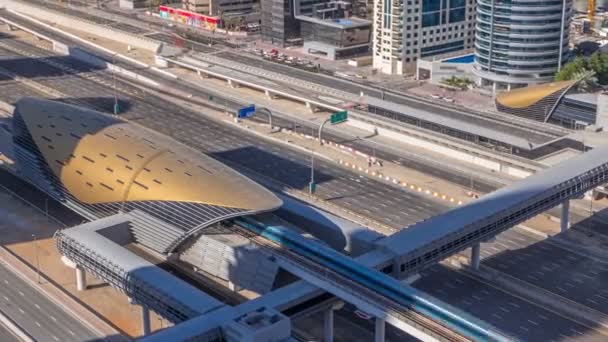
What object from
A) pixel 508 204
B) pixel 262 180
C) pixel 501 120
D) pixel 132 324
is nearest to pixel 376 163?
pixel 262 180

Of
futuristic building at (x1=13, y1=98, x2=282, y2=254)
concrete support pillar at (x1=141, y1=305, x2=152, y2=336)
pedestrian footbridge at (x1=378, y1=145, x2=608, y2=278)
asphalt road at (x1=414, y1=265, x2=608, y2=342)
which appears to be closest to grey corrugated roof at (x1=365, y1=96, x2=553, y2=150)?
pedestrian footbridge at (x1=378, y1=145, x2=608, y2=278)

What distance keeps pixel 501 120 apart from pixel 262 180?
57148 mm

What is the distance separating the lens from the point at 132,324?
106562 mm

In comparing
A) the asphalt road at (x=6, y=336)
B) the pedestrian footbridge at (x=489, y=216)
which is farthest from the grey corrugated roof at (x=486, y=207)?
the asphalt road at (x=6, y=336)

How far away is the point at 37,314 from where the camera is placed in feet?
356

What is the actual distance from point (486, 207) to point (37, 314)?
59.4 meters

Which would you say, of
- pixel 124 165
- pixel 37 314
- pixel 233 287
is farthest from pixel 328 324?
pixel 124 165

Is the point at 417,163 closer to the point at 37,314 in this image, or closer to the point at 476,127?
the point at 476,127

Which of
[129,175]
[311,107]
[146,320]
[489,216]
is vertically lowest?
[146,320]

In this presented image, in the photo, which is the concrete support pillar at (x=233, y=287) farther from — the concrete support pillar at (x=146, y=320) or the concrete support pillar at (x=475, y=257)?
the concrete support pillar at (x=475, y=257)

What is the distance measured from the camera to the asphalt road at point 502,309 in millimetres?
103363

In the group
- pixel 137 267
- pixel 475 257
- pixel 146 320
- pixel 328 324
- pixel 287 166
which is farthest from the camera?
pixel 287 166

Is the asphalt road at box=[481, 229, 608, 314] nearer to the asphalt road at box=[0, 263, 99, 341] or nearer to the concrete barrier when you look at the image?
the asphalt road at box=[0, 263, 99, 341]

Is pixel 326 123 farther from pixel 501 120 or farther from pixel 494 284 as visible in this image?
pixel 494 284
